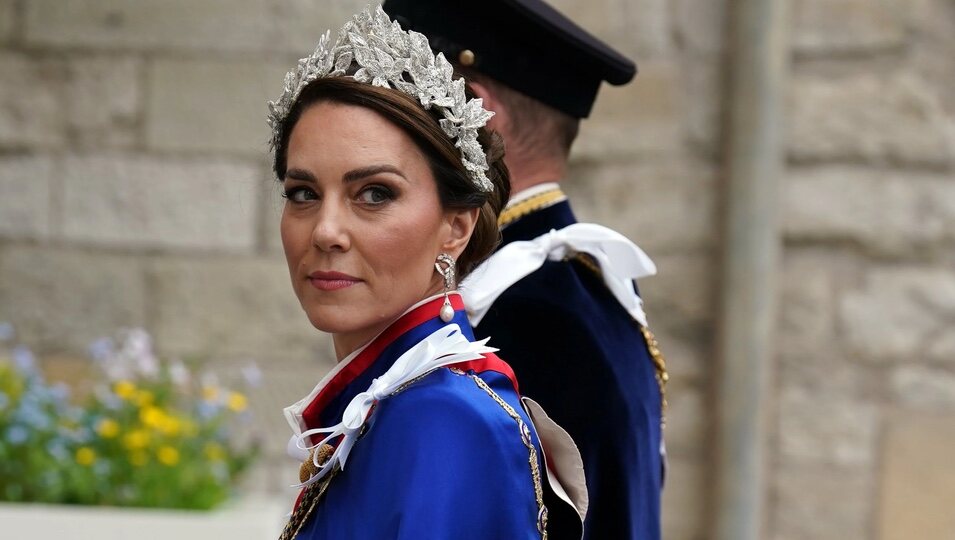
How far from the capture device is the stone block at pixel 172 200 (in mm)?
4289

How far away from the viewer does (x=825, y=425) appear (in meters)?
4.15

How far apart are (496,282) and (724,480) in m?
2.36

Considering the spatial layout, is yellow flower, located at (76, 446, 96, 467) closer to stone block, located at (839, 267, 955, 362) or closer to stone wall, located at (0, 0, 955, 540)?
stone wall, located at (0, 0, 955, 540)

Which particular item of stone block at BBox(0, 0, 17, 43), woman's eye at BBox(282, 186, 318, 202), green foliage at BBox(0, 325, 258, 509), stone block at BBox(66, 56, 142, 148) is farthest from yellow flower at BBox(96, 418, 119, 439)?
woman's eye at BBox(282, 186, 318, 202)

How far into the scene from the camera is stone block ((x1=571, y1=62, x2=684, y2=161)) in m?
4.21

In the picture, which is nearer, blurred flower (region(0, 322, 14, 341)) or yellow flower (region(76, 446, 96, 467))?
yellow flower (region(76, 446, 96, 467))

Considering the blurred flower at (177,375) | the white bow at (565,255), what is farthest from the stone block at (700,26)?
the white bow at (565,255)

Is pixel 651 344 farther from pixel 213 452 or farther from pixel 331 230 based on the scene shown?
pixel 213 452

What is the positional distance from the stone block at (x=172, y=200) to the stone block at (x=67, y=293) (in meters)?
0.11

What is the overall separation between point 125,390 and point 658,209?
1.72m

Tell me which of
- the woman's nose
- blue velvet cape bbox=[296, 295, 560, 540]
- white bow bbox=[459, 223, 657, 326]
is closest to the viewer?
blue velvet cape bbox=[296, 295, 560, 540]

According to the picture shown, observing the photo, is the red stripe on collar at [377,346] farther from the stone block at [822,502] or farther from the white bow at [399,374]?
the stone block at [822,502]

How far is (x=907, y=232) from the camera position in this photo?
13.5 feet

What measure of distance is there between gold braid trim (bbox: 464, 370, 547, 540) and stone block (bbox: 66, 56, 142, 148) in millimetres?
3120
